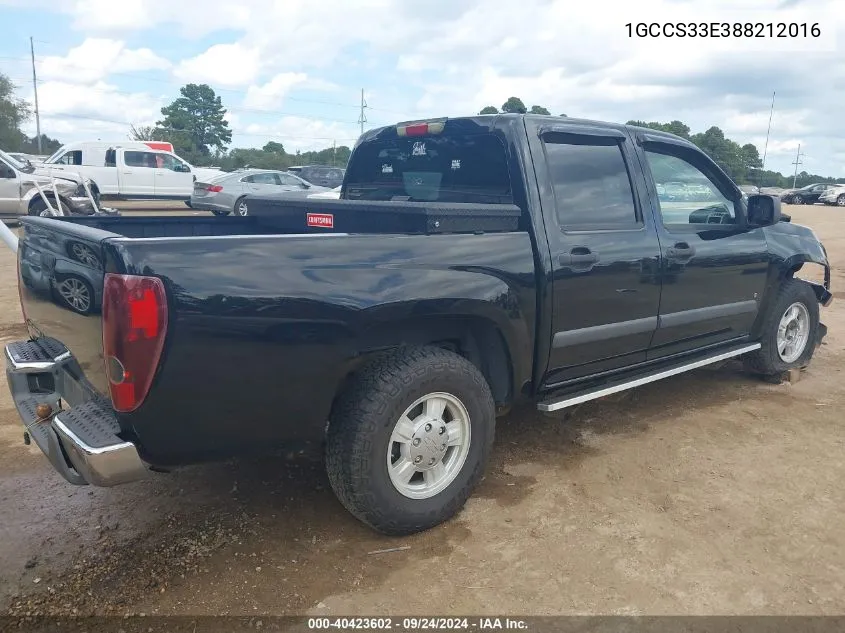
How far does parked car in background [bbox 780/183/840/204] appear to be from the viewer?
38250mm

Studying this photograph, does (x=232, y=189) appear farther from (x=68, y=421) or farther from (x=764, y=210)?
(x=68, y=421)

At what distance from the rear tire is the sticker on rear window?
337cm

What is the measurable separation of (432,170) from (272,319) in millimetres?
1861

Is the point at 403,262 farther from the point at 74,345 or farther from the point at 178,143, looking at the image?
the point at 178,143

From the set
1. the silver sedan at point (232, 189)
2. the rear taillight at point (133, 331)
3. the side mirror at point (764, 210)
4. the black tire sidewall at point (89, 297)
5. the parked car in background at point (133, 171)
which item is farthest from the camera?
the parked car in background at point (133, 171)

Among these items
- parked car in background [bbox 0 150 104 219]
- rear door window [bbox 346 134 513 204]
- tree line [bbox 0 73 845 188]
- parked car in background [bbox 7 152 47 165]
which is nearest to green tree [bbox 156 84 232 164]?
tree line [bbox 0 73 845 188]

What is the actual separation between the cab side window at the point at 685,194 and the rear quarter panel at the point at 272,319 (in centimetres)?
171

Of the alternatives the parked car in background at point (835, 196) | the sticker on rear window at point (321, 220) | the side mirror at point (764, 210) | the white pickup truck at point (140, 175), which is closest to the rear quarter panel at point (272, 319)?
the sticker on rear window at point (321, 220)

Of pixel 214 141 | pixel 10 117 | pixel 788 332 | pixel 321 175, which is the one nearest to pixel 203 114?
pixel 214 141

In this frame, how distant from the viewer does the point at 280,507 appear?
3342 mm

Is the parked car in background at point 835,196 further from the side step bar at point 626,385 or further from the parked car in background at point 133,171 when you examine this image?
the side step bar at point 626,385

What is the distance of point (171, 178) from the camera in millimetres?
20781

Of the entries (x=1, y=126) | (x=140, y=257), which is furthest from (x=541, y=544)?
(x=1, y=126)

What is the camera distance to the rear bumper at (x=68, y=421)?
2.38 meters
